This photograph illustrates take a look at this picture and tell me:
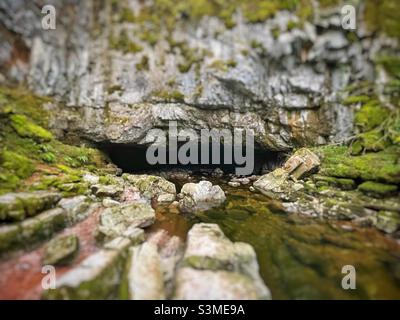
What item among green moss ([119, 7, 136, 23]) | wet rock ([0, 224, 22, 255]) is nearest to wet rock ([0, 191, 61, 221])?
wet rock ([0, 224, 22, 255])

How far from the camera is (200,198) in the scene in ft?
34.4

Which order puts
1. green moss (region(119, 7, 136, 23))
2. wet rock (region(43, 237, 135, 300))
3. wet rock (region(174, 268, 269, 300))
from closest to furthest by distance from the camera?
wet rock (region(43, 237, 135, 300)) < wet rock (region(174, 268, 269, 300)) < green moss (region(119, 7, 136, 23))

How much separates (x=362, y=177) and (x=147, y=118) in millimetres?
10406

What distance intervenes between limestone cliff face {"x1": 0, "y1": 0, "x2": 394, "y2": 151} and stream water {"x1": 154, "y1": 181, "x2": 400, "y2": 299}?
5.70m

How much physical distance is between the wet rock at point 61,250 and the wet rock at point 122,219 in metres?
0.89

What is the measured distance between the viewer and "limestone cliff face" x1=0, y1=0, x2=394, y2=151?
10398 mm

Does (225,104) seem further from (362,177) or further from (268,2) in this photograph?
(362,177)

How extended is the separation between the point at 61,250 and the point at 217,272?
3780 mm

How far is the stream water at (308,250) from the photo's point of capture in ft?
16.4

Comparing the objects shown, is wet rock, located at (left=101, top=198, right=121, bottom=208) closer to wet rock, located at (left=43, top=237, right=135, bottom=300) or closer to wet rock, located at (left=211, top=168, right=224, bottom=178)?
wet rock, located at (left=43, top=237, right=135, bottom=300)

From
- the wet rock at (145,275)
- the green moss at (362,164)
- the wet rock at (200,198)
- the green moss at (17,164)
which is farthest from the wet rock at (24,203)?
the green moss at (362,164)

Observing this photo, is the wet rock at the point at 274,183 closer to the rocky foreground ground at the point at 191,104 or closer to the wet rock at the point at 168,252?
the rocky foreground ground at the point at 191,104
